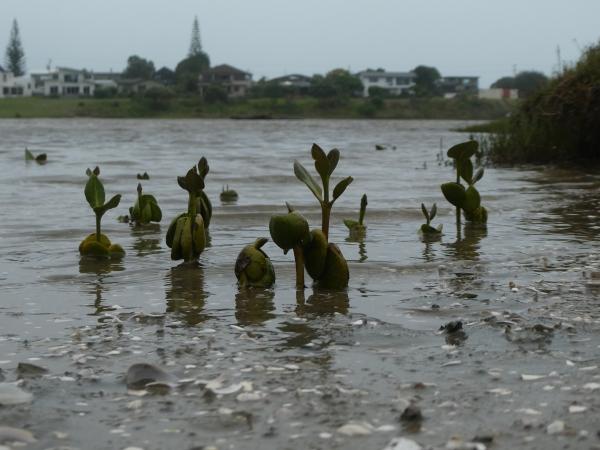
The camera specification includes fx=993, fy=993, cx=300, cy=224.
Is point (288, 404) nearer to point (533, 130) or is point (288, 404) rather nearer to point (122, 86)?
point (533, 130)

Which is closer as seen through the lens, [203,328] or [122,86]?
[203,328]

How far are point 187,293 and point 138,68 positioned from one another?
188m

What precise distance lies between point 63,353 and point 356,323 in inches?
57.7

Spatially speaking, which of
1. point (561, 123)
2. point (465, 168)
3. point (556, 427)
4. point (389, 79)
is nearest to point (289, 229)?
point (556, 427)

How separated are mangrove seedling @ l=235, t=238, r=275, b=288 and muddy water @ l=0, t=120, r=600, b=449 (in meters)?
0.12

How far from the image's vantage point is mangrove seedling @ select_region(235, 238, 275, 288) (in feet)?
19.8

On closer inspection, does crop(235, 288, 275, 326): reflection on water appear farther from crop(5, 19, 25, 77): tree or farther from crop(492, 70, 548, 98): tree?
crop(5, 19, 25, 77): tree

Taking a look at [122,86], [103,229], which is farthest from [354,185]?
[122,86]

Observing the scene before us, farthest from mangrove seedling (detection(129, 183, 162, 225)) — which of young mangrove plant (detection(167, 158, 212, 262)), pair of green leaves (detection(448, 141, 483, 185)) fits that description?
pair of green leaves (detection(448, 141, 483, 185))

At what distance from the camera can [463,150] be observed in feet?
27.0

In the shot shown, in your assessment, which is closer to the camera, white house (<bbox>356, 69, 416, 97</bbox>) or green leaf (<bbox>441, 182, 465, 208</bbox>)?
green leaf (<bbox>441, 182, 465, 208</bbox>)

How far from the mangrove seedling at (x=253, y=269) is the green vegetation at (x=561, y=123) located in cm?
1307

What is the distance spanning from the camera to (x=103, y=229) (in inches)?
367

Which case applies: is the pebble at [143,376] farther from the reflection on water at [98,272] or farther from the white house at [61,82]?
the white house at [61,82]
